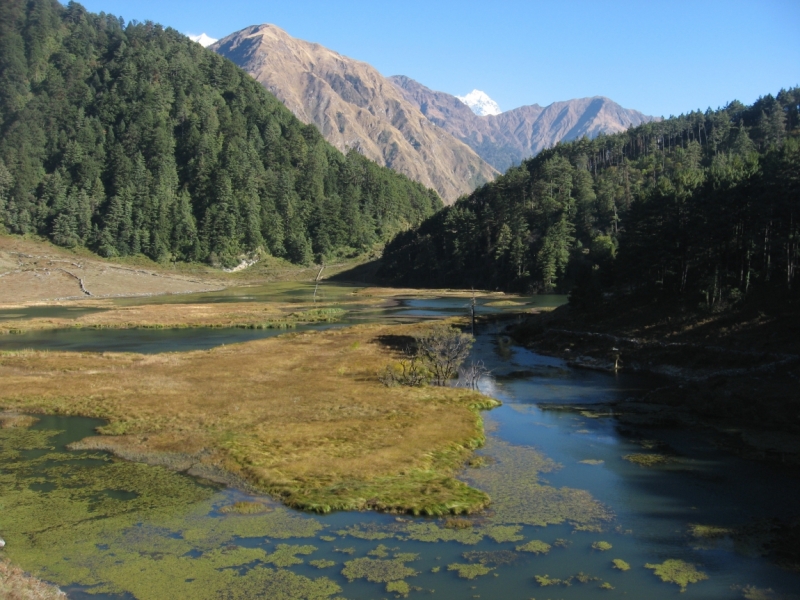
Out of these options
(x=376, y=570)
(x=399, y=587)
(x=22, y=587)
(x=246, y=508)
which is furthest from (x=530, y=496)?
(x=22, y=587)

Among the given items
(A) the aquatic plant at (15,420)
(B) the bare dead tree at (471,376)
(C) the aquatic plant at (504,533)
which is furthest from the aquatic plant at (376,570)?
(B) the bare dead tree at (471,376)

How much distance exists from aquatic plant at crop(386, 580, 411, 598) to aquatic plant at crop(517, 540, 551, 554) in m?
5.39

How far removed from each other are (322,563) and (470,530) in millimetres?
6818

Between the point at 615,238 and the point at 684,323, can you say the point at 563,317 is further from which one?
the point at 615,238

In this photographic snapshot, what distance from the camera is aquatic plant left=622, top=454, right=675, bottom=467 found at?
35.2 meters

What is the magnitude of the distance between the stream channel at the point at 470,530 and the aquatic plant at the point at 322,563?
8 cm

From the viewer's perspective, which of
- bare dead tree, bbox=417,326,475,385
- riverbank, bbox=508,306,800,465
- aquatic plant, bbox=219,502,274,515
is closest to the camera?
aquatic plant, bbox=219,502,274,515

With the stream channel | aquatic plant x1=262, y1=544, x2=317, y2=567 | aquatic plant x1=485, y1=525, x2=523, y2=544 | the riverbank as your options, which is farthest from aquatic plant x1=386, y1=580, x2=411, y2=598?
the riverbank

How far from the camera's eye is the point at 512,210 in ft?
613

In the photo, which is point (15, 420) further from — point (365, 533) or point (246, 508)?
point (365, 533)

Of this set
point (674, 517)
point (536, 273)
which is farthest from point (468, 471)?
point (536, 273)

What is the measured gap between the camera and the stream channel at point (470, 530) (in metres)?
22.2

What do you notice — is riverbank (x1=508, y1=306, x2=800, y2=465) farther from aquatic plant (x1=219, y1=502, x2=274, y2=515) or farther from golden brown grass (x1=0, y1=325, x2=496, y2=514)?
aquatic plant (x1=219, y1=502, x2=274, y2=515)

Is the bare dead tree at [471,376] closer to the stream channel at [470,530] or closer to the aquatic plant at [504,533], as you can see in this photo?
the stream channel at [470,530]
